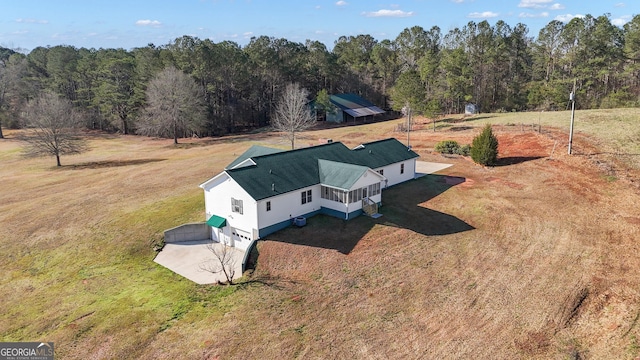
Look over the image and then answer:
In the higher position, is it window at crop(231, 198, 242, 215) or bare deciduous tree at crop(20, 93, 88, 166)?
bare deciduous tree at crop(20, 93, 88, 166)

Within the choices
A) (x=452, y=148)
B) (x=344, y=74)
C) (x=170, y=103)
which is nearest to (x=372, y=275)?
(x=452, y=148)

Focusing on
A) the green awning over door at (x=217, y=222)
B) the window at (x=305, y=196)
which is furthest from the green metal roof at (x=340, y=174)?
the green awning over door at (x=217, y=222)

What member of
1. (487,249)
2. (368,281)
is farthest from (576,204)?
(368,281)

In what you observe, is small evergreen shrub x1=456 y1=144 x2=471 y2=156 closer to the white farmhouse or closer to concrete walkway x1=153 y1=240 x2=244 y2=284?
the white farmhouse

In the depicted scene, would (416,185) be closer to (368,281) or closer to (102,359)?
(368,281)
